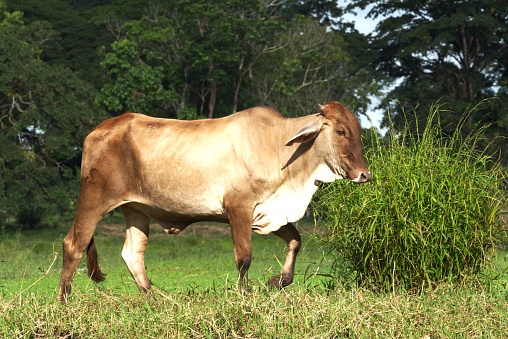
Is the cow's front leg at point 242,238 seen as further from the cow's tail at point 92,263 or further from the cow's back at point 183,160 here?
the cow's tail at point 92,263

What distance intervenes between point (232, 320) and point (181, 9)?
27.3 m

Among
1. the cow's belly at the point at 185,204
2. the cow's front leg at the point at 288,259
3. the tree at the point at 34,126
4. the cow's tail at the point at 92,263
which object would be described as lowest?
the tree at the point at 34,126

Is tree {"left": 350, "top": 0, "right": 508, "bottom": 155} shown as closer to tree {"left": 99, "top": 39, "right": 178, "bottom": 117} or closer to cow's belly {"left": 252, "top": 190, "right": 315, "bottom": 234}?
tree {"left": 99, "top": 39, "right": 178, "bottom": 117}

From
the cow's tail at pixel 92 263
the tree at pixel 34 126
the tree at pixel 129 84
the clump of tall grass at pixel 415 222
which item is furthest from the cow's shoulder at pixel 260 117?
the tree at pixel 129 84

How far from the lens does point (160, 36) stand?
101ft

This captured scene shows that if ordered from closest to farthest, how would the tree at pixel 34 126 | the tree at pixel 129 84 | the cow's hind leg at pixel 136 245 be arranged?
1. the cow's hind leg at pixel 136 245
2. the tree at pixel 34 126
3. the tree at pixel 129 84

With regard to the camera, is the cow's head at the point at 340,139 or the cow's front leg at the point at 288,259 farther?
the cow's front leg at the point at 288,259

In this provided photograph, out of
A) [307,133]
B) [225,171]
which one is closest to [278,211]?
[225,171]

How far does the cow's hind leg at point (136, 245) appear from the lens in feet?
26.4

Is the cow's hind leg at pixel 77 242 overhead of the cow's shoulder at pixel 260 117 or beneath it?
beneath

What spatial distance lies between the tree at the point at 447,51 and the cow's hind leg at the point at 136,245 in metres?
24.1

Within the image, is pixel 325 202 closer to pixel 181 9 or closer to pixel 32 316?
pixel 32 316

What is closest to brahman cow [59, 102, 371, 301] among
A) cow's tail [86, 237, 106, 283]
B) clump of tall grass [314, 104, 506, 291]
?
cow's tail [86, 237, 106, 283]

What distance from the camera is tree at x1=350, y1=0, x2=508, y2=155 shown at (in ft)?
105
